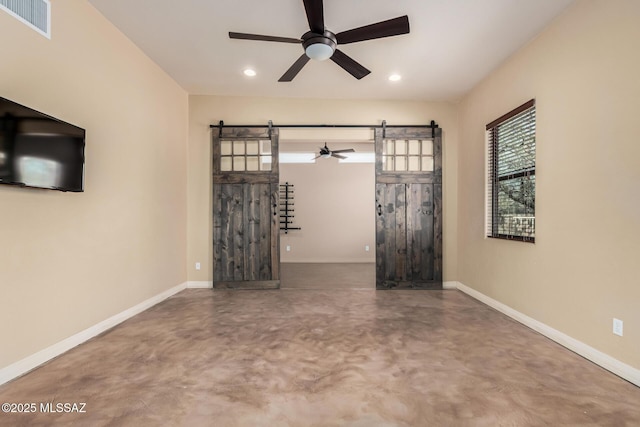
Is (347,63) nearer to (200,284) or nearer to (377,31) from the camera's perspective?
(377,31)

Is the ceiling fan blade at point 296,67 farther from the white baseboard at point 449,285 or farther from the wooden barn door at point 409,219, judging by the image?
the white baseboard at point 449,285

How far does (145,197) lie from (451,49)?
381 cm

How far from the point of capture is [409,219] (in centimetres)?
468

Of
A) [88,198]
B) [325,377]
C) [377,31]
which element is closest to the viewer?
[325,377]

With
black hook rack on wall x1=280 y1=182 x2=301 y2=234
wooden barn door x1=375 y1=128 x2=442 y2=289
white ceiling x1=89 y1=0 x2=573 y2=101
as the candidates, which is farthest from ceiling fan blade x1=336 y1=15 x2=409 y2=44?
black hook rack on wall x1=280 y1=182 x2=301 y2=234

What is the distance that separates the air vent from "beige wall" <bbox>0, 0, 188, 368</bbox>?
0.16 ft

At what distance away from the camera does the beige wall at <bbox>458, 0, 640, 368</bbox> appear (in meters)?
2.06

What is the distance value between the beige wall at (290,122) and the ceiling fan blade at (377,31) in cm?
225

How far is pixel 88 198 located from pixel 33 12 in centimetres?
140

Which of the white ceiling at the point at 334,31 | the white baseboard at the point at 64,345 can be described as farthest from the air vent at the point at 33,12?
the white baseboard at the point at 64,345

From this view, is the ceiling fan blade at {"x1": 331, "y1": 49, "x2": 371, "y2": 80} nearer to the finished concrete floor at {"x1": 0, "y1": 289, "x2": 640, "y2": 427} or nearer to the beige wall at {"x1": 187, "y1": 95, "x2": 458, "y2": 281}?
the beige wall at {"x1": 187, "y1": 95, "x2": 458, "y2": 281}

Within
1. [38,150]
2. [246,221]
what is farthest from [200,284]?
[38,150]

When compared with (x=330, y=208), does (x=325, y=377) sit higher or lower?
lower

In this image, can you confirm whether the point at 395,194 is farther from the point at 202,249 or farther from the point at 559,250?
the point at 202,249
